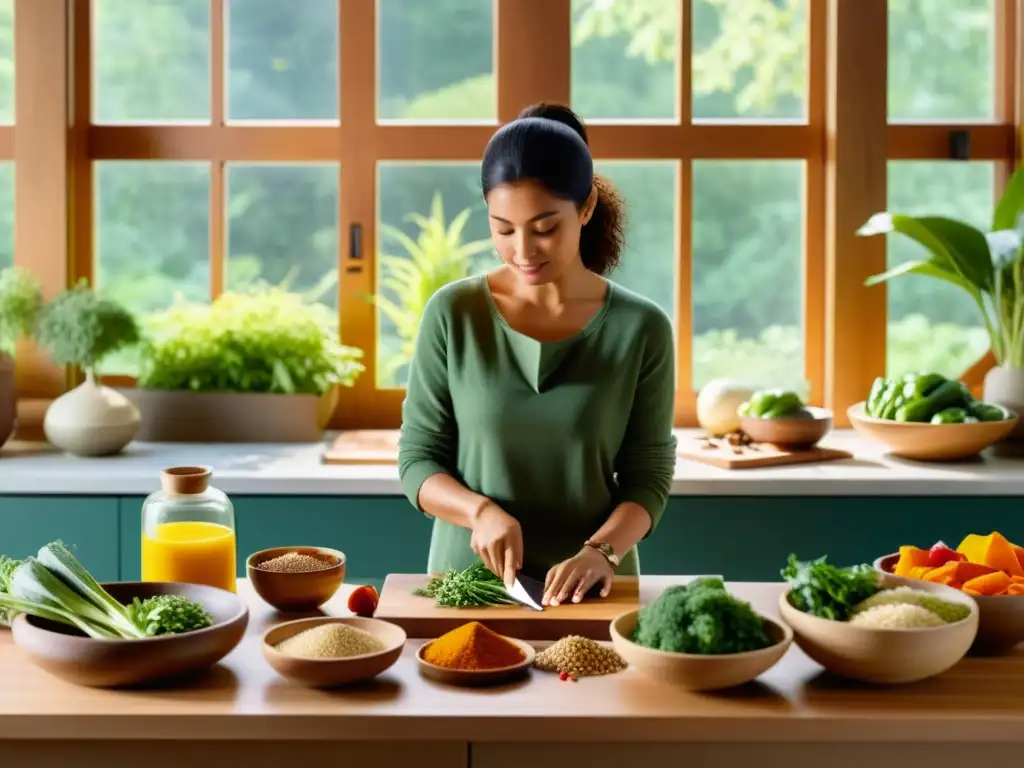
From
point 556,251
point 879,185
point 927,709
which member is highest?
point 879,185

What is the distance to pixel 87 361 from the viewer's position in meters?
3.35

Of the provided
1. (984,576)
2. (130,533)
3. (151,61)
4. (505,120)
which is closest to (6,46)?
(151,61)

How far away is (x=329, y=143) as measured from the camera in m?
3.72

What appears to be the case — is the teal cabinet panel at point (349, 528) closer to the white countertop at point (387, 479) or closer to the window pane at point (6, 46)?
the white countertop at point (387, 479)

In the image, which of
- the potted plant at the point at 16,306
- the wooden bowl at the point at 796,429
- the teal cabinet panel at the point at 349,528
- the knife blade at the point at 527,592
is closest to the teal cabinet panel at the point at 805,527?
the wooden bowl at the point at 796,429

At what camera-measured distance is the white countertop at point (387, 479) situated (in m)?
2.97

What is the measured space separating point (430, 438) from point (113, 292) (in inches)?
76.8

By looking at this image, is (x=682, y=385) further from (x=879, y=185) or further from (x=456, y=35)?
(x=456, y=35)

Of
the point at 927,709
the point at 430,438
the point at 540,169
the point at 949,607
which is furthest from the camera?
the point at 430,438

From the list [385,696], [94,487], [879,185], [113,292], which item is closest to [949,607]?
[385,696]

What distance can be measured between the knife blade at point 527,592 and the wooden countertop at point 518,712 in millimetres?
234

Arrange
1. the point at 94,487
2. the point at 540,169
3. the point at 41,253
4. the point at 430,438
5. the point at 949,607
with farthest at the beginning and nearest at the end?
the point at 41,253
the point at 94,487
the point at 430,438
the point at 540,169
the point at 949,607

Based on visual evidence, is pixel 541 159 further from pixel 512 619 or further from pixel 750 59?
pixel 750 59

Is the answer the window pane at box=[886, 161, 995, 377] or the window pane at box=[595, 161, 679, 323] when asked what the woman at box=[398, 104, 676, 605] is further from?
the window pane at box=[886, 161, 995, 377]
